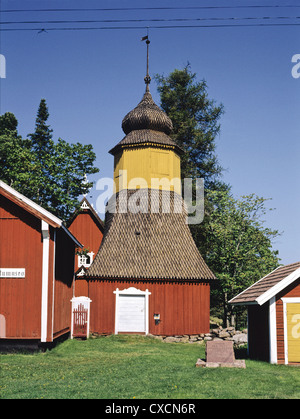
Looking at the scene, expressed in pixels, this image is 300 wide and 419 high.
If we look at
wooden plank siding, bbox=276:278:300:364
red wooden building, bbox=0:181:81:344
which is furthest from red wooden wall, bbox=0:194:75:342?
wooden plank siding, bbox=276:278:300:364

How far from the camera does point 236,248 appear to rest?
35.8m

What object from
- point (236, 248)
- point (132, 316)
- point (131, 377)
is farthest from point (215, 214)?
point (131, 377)

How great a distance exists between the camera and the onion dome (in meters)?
33.7

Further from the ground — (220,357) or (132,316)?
(132,316)

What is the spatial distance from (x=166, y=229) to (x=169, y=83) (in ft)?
69.5

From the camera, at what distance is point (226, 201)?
37.5 m

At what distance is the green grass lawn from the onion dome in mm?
17236

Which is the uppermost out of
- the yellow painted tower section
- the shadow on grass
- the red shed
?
the yellow painted tower section

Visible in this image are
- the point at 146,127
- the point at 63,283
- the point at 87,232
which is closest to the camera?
the point at 63,283

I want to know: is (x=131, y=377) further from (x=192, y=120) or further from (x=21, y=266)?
(x=192, y=120)

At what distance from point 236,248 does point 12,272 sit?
65.0ft

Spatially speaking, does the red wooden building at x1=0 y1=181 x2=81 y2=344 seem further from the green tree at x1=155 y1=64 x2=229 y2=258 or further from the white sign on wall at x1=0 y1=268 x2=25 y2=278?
the green tree at x1=155 y1=64 x2=229 y2=258
